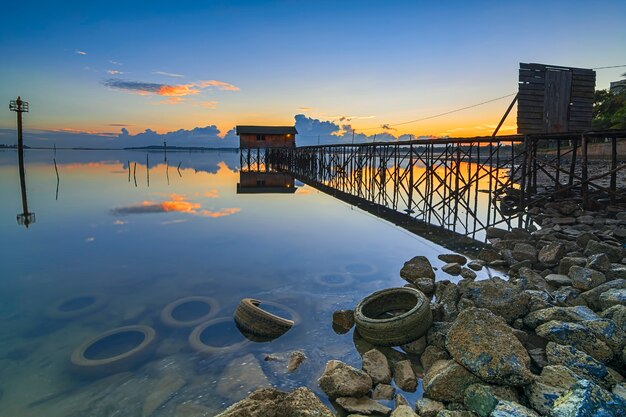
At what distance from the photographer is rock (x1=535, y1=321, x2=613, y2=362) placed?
14.1 feet

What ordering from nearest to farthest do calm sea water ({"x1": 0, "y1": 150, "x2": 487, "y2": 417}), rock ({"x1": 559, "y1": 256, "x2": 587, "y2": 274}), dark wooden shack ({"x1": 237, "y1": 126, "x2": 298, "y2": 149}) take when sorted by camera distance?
1. calm sea water ({"x1": 0, "y1": 150, "x2": 487, "y2": 417})
2. rock ({"x1": 559, "y1": 256, "x2": 587, "y2": 274})
3. dark wooden shack ({"x1": 237, "y1": 126, "x2": 298, "y2": 149})

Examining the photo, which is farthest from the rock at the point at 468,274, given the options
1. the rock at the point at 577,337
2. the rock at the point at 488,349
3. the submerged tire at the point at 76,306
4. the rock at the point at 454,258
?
the submerged tire at the point at 76,306

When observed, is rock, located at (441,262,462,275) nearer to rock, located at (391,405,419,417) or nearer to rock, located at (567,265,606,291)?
rock, located at (567,265,606,291)

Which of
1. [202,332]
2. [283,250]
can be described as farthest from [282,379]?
[283,250]

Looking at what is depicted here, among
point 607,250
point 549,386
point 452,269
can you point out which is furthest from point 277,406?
point 607,250

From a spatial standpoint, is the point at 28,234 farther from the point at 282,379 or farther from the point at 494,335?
the point at 494,335

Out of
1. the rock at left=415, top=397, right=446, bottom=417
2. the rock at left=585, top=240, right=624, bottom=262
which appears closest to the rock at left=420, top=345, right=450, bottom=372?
the rock at left=415, top=397, right=446, bottom=417

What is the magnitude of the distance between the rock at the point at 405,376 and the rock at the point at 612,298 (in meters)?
3.17

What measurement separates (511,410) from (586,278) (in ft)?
14.5

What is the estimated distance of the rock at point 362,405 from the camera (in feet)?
13.5

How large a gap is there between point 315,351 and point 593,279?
5143mm

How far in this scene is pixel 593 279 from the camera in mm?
6398

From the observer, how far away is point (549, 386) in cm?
367

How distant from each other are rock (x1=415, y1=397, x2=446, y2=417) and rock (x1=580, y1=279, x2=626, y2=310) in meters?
3.45
